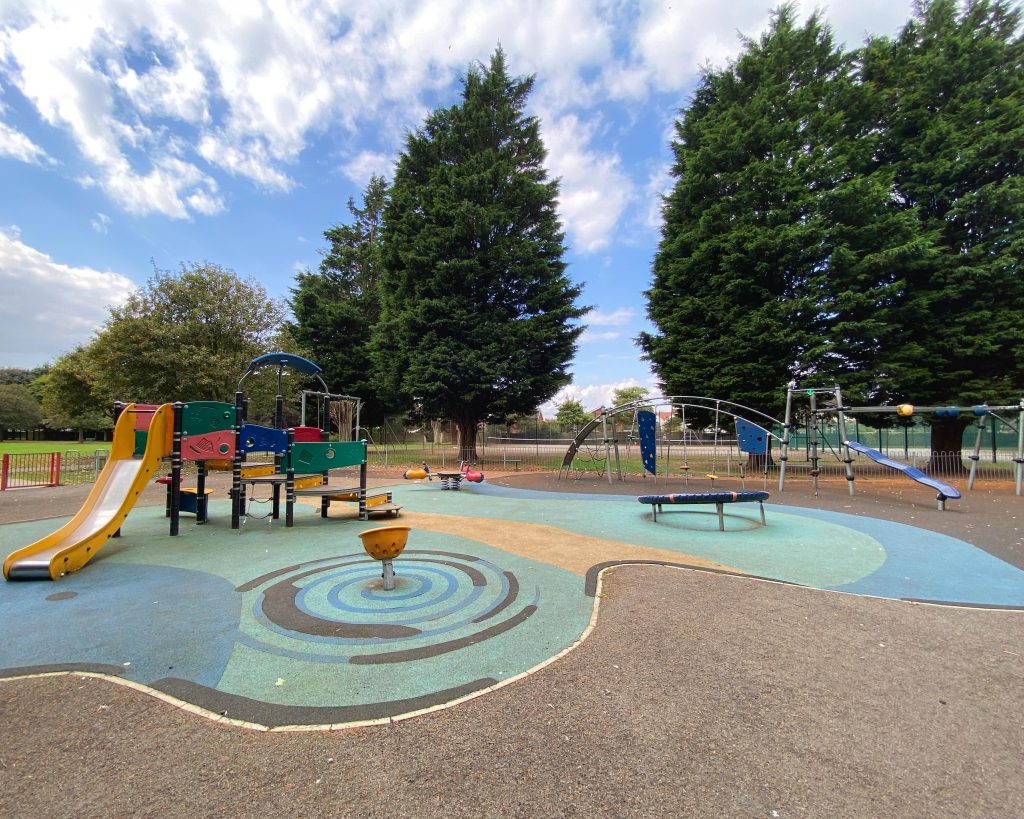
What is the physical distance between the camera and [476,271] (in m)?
23.1

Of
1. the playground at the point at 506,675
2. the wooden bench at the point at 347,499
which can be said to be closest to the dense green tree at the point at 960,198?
the playground at the point at 506,675

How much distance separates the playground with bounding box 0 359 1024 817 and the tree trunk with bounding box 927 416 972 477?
14.9 metres

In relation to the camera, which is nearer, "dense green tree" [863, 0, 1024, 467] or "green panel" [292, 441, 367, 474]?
"green panel" [292, 441, 367, 474]

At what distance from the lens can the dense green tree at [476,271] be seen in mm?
22703

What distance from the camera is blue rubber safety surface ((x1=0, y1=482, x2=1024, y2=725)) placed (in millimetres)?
3062

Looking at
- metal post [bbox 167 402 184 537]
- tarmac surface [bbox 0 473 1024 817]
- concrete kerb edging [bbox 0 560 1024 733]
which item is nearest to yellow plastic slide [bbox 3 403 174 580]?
metal post [bbox 167 402 184 537]

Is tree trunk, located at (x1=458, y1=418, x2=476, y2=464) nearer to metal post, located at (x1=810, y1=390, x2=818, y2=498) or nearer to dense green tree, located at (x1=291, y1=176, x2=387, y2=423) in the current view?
dense green tree, located at (x1=291, y1=176, x2=387, y2=423)

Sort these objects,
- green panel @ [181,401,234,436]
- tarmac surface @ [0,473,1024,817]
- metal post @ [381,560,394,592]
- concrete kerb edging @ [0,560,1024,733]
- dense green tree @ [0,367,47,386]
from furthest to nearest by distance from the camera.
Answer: dense green tree @ [0,367,47,386]
green panel @ [181,401,234,436]
metal post @ [381,560,394,592]
concrete kerb edging @ [0,560,1024,733]
tarmac surface @ [0,473,1024,817]

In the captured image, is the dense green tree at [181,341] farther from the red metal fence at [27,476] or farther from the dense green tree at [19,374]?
the dense green tree at [19,374]

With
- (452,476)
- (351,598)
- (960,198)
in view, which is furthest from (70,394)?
(960,198)

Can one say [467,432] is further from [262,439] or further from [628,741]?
[628,741]

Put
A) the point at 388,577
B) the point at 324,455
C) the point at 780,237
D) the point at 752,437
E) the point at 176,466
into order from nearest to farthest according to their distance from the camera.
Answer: the point at 388,577
the point at 176,466
the point at 324,455
the point at 752,437
the point at 780,237

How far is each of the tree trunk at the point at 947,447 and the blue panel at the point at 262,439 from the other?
74.2 feet

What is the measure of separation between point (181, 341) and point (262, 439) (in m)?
16.6
